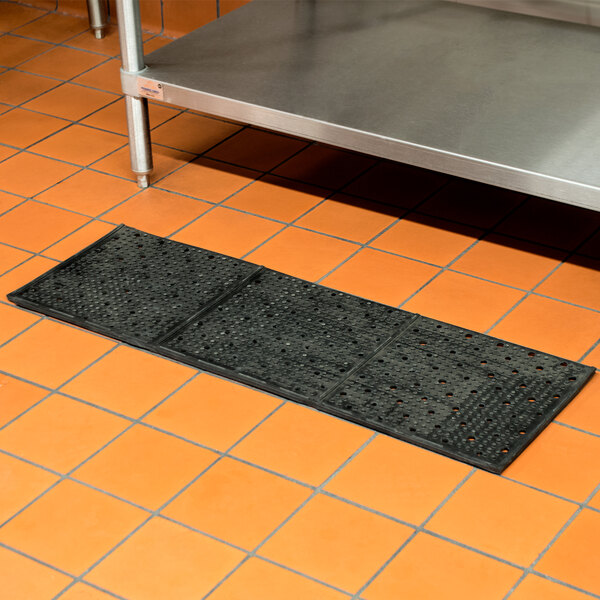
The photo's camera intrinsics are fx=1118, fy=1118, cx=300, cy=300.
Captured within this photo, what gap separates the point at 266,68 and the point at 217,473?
134 cm

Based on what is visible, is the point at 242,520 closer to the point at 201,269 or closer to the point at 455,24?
the point at 201,269

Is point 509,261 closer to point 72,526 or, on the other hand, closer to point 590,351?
point 590,351

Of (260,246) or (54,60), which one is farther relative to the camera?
(54,60)

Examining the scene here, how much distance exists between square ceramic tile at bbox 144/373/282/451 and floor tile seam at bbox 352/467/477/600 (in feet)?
1.37

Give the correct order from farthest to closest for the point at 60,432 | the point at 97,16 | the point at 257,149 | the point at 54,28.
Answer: the point at 54,28, the point at 97,16, the point at 257,149, the point at 60,432

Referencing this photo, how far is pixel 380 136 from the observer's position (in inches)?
105

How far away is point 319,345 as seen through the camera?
2477mm

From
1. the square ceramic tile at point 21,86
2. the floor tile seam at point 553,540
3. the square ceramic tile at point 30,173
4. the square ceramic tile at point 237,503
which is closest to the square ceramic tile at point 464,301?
the floor tile seam at point 553,540

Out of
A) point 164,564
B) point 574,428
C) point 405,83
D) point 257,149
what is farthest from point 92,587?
point 257,149

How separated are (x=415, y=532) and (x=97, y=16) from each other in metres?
2.65


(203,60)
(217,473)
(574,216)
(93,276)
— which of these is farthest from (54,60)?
(217,473)

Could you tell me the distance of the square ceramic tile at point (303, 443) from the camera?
215 centimetres

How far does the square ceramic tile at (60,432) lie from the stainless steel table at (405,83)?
0.93 meters

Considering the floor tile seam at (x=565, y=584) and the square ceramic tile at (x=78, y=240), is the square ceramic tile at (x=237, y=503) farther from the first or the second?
the square ceramic tile at (x=78, y=240)
